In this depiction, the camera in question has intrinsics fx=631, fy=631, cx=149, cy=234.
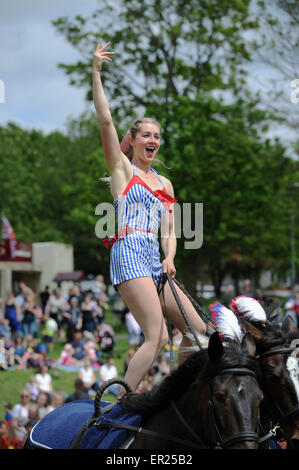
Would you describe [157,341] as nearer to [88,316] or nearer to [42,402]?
[42,402]

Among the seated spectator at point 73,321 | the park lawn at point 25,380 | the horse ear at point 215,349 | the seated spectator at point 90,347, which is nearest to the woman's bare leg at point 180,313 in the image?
the horse ear at point 215,349

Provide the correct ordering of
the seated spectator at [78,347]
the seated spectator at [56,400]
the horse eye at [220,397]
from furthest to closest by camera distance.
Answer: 1. the seated spectator at [78,347]
2. the seated spectator at [56,400]
3. the horse eye at [220,397]

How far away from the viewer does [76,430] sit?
3977 millimetres

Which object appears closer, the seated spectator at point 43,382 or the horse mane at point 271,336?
the horse mane at point 271,336

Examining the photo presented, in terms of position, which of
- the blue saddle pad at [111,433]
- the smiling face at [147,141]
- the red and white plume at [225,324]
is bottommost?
the blue saddle pad at [111,433]

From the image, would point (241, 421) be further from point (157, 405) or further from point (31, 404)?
point (31, 404)

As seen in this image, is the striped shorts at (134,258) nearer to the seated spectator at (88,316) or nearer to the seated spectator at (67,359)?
the seated spectator at (67,359)

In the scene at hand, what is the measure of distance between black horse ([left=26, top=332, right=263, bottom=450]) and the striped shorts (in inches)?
30.9

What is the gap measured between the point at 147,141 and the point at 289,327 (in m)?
1.64

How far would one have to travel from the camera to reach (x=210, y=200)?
76.3 feet

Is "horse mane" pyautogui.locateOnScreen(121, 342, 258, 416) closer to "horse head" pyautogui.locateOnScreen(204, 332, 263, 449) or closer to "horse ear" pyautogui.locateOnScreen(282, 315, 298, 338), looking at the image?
"horse head" pyautogui.locateOnScreen(204, 332, 263, 449)

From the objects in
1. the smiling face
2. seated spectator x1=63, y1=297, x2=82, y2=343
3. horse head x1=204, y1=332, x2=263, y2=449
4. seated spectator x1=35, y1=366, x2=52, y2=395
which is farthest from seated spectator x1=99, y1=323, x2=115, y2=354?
horse head x1=204, y1=332, x2=263, y2=449

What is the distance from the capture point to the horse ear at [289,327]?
434 centimetres

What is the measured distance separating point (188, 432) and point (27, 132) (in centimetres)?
Result: 5745
